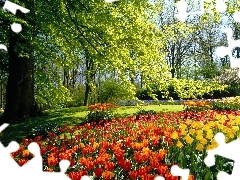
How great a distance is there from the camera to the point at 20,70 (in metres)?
15.0

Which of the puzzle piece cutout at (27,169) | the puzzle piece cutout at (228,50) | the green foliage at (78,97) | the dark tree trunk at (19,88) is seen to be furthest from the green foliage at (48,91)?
the green foliage at (78,97)

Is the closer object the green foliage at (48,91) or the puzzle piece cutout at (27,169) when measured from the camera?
the puzzle piece cutout at (27,169)

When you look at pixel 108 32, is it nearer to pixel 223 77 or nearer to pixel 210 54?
pixel 223 77

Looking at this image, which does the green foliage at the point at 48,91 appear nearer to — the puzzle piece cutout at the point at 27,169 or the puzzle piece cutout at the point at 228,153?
the puzzle piece cutout at the point at 27,169

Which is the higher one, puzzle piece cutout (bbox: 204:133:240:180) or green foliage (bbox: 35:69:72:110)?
green foliage (bbox: 35:69:72:110)

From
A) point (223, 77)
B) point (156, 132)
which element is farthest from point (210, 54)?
point (156, 132)

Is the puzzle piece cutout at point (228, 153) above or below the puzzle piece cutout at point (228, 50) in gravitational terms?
below

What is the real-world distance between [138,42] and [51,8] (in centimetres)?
266

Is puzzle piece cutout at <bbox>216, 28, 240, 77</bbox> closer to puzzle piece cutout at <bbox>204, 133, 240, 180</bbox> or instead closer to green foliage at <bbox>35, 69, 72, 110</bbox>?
puzzle piece cutout at <bbox>204, 133, 240, 180</bbox>

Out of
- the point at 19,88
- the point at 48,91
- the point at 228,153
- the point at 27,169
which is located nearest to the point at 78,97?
the point at 48,91

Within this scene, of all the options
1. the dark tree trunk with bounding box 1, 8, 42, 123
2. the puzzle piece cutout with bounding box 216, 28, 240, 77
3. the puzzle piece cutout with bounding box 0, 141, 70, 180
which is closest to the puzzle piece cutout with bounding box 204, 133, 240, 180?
the puzzle piece cutout with bounding box 216, 28, 240, 77

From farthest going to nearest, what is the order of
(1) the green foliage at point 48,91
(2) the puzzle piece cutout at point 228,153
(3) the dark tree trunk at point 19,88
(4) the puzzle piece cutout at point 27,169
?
(1) the green foliage at point 48,91 < (3) the dark tree trunk at point 19,88 < (4) the puzzle piece cutout at point 27,169 < (2) the puzzle piece cutout at point 228,153

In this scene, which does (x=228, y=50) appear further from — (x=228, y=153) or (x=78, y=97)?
(x=78, y=97)

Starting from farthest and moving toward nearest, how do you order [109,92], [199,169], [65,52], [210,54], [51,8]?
[210,54]
[109,92]
[65,52]
[51,8]
[199,169]
